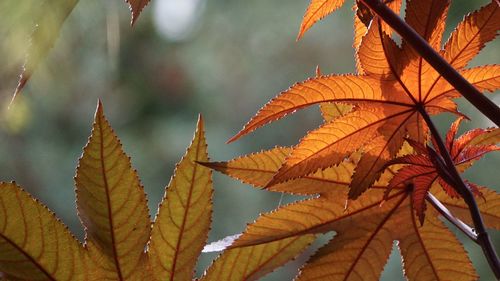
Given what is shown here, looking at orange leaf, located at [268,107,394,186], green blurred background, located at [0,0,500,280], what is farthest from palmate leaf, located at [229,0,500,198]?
green blurred background, located at [0,0,500,280]

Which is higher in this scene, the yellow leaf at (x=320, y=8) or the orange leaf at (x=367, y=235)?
the yellow leaf at (x=320, y=8)

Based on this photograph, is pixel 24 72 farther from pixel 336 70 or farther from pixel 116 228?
pixel 336 70

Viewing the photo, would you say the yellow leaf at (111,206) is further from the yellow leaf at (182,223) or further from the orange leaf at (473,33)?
the orange leaf at (473,33)

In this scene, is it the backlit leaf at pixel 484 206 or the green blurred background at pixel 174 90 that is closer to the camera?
the backlit leaf at pixel 484 206

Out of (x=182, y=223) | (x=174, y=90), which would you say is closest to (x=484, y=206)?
(x=182, y=223)

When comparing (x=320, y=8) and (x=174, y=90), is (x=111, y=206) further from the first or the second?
(x=174, y=90)

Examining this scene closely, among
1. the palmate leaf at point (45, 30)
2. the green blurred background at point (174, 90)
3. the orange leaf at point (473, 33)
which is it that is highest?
the green blurred background at point (174, 90)

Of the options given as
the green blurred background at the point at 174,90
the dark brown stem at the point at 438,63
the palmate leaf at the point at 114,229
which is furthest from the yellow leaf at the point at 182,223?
the green blurred background at the point at 174,90
